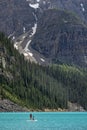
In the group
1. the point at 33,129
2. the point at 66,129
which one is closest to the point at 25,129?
the point at 33,129

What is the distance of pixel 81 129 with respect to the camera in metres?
121

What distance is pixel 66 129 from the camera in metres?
122

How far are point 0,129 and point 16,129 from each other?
3836 millimetres

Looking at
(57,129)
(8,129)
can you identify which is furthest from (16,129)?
(57,129)

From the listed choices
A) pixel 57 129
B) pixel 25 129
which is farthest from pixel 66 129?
pixel 25 129

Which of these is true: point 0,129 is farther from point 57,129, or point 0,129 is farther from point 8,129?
point 57,129

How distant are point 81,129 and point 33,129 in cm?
1238

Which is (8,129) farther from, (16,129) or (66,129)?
(66,129)

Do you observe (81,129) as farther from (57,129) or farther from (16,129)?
(16,129)

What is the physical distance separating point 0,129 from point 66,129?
51.4ft

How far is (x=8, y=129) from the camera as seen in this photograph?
122062 mm

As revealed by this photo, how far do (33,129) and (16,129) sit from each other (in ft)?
17.8

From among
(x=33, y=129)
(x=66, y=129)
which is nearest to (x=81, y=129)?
(x=66, y=129)

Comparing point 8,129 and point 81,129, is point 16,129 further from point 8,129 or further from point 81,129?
point 81,129
